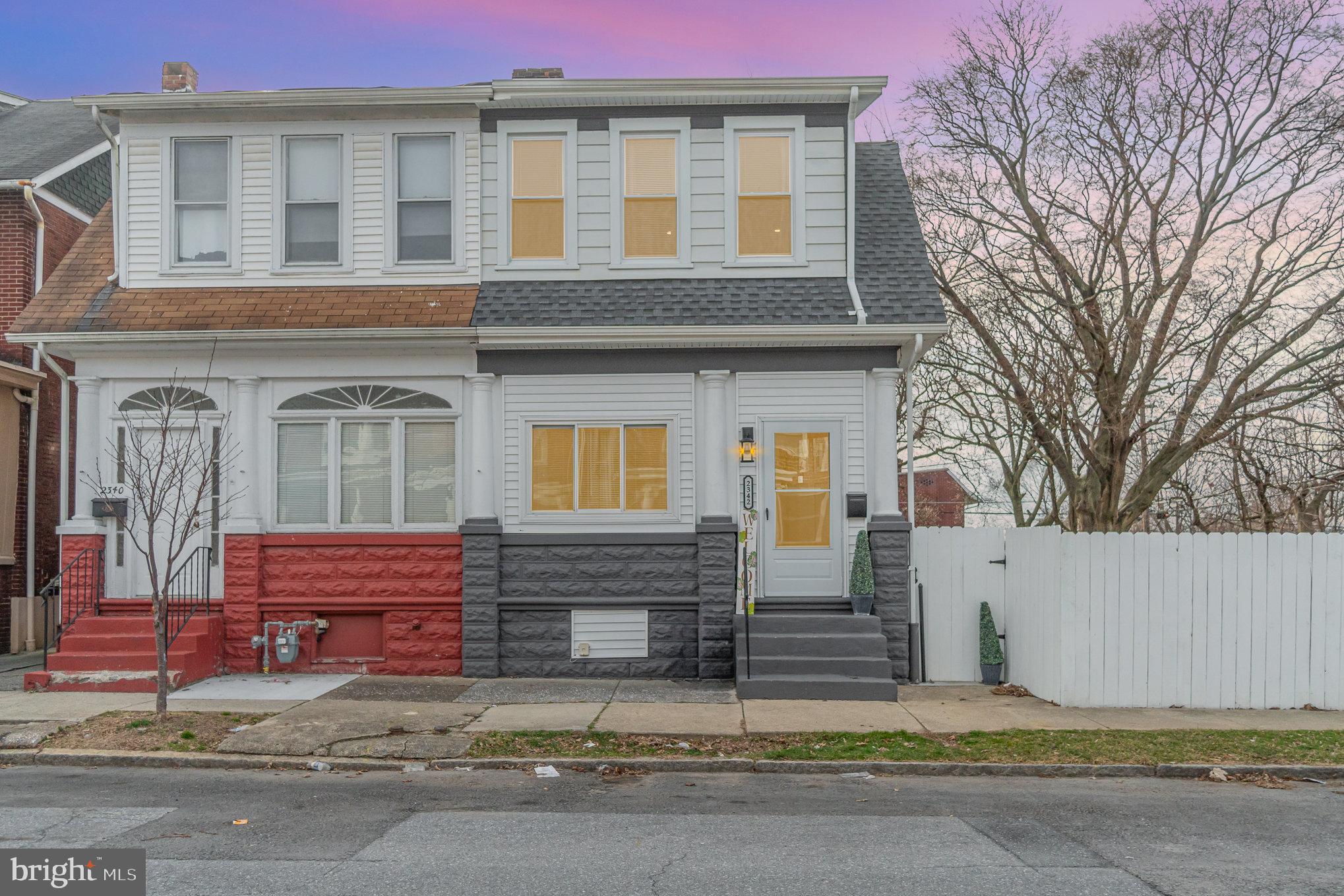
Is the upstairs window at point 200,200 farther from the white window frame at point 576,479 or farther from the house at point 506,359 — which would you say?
the white window frame at point 576,479

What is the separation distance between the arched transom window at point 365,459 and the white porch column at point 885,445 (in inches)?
203

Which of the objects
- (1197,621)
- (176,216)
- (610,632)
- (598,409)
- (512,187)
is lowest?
(610,632)

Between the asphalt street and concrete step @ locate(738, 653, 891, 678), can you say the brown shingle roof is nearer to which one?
concrete step @ locate(738, 653, 891, 678)

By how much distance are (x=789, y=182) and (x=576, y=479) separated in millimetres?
4583

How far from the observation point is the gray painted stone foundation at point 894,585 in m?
12.5

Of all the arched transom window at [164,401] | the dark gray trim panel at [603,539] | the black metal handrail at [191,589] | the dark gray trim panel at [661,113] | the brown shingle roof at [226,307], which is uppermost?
the dark gray trim panel at [661,113]

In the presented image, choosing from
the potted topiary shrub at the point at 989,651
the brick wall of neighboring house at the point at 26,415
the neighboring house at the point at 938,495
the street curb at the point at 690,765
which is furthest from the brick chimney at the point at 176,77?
the neighboring house at the point at 938,495

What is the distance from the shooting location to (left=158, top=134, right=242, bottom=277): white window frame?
524 inches

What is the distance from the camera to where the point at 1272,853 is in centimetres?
633

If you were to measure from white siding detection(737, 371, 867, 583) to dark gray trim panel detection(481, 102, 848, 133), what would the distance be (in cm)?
327

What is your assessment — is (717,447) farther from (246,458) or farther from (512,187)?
(246,458)

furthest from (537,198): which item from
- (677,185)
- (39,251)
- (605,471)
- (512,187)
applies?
(39,251)

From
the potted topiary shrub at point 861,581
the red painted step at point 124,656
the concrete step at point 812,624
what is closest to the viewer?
the red painted step at point 124,656

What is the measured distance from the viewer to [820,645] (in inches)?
463
